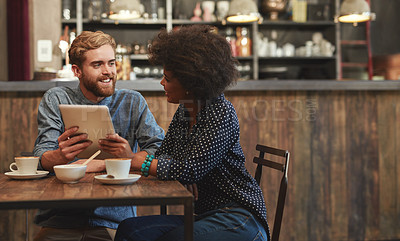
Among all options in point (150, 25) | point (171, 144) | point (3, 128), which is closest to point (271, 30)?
point (150, 25)

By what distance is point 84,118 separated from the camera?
1.40 m

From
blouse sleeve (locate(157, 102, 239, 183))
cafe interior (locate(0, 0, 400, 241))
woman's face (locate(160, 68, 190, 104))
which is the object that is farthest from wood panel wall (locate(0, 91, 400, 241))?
blouse sleeve (locate(157, 102, 239, 183))

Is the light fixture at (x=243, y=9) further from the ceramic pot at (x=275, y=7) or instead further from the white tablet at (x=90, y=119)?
the white tablet at (x=90, y=119)

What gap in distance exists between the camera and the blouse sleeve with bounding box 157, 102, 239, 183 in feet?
4.38

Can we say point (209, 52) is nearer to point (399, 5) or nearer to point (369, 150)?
point (369, 150)

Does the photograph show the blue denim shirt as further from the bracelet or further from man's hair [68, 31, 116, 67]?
the bracelet

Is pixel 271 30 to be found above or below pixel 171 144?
above

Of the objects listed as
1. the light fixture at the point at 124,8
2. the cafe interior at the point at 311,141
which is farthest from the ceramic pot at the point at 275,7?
the cafe interior at the point at 311,141

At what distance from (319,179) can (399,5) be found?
4168 millimetres

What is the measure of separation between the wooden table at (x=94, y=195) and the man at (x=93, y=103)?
1.37ft

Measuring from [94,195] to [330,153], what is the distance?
2154mm

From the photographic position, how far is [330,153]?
295 centimetres

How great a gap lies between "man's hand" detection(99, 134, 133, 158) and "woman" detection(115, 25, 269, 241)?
2.8 inches

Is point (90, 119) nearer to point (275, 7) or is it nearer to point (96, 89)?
point (96, 89)
